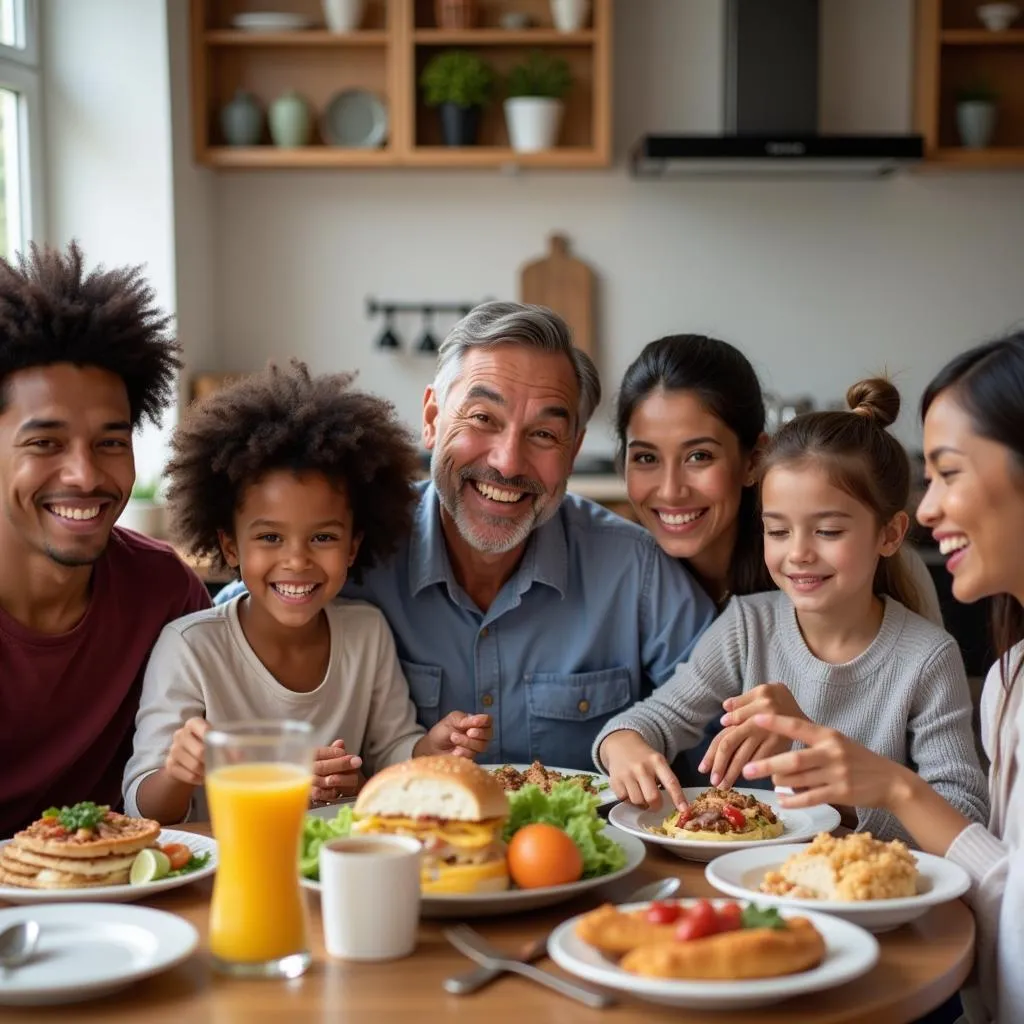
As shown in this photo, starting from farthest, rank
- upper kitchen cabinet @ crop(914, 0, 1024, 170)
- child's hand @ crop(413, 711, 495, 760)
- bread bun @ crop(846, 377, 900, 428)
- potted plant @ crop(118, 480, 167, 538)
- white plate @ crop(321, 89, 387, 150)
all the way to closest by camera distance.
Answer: white plate @ crop(321, 89, 387, 150)
upper kitchen cabinet @ crop(914, 0, 1024, 170)
potted plant @ crop(118, 480, 167, 538)
bread bun @ crop(846, 377, 900, 428)
child's hand @ crop(413, 711, 495, 760)

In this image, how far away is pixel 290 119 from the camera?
4848 mm

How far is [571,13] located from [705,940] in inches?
160

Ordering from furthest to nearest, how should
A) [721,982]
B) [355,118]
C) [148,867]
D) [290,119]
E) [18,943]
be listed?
[355,118] < [290,119] < [148,867] < [18,943] < [721,982]

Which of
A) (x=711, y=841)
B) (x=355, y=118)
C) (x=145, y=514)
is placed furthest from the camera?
(x=355, y=118)

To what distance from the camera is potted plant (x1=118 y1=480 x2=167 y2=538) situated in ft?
13.5

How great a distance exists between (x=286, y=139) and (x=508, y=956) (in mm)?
3976

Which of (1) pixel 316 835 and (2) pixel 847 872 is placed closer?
(2) pixel 847 872

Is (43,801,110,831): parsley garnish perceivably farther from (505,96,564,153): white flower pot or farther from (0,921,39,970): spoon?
(505,96,564,153): white flower pot

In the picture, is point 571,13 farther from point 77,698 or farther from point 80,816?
point 80,816

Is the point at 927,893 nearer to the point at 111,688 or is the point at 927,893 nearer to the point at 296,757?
the point at 296,757

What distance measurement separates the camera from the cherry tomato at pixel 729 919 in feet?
4.18

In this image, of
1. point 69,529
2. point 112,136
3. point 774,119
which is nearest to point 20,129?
point 112,136

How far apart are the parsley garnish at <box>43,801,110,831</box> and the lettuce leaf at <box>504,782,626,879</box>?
0.44 metres

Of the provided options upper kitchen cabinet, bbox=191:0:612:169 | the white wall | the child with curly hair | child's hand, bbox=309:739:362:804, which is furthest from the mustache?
upper kitchen cabinet, bbox=191:0:612:169
